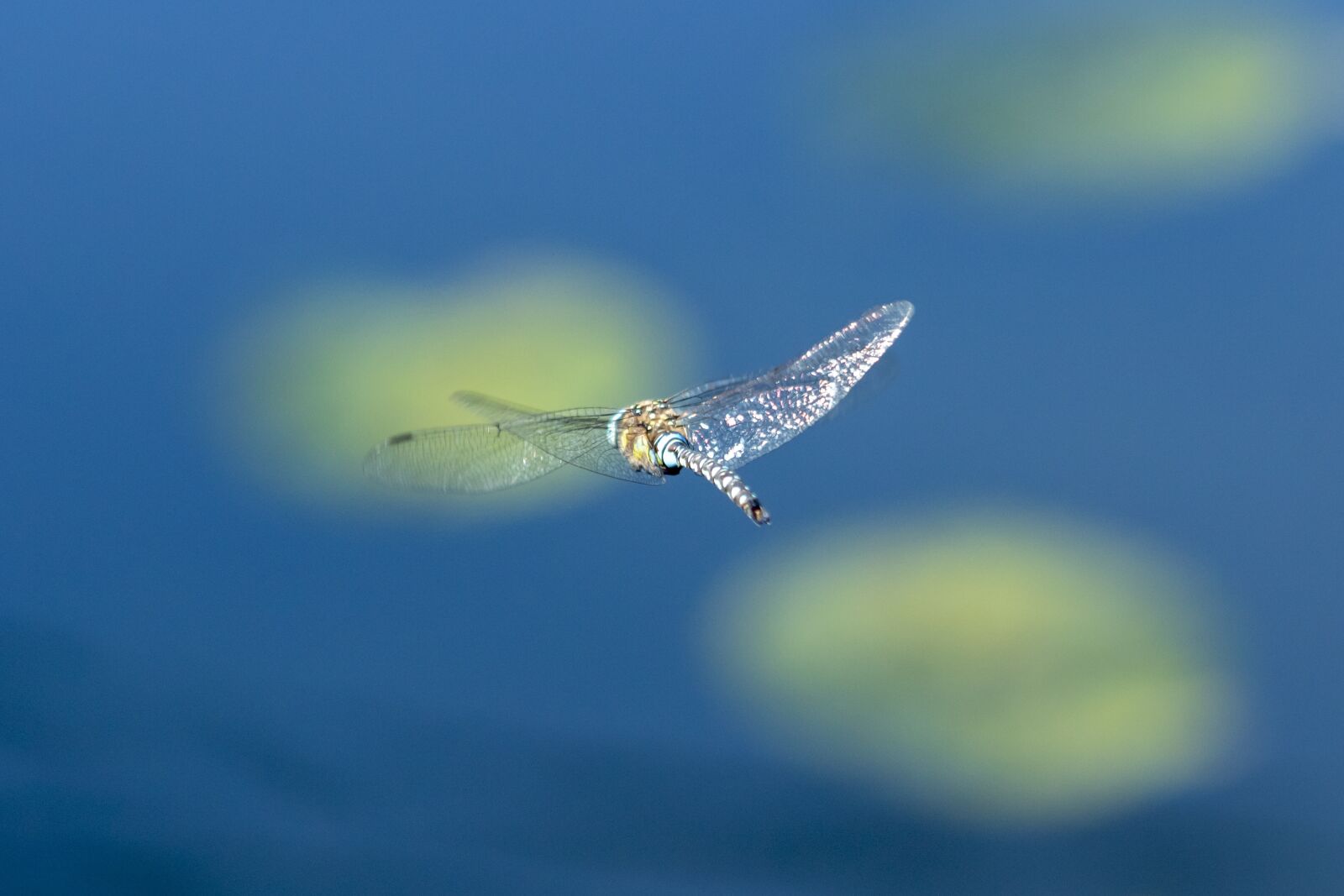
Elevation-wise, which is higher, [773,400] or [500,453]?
[773,400]

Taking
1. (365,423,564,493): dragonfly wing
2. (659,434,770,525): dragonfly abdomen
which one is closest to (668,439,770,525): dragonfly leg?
(659,434,770,525): dragonfly abdomen

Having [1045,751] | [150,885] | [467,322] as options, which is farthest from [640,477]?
[150,885]

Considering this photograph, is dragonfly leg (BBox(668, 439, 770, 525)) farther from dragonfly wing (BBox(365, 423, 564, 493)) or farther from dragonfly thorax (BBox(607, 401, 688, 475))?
dragonfly wing (BBox(365, 423, 564, 493))

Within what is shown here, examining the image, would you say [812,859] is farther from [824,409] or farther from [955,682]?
[824,409]

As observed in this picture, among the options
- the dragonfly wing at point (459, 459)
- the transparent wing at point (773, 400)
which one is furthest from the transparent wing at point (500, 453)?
the transparent wing at point (773, 400)

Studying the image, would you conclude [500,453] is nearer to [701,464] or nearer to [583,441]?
[583,441]

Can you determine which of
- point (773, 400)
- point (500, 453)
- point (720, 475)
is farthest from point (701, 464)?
point (500, 453)
